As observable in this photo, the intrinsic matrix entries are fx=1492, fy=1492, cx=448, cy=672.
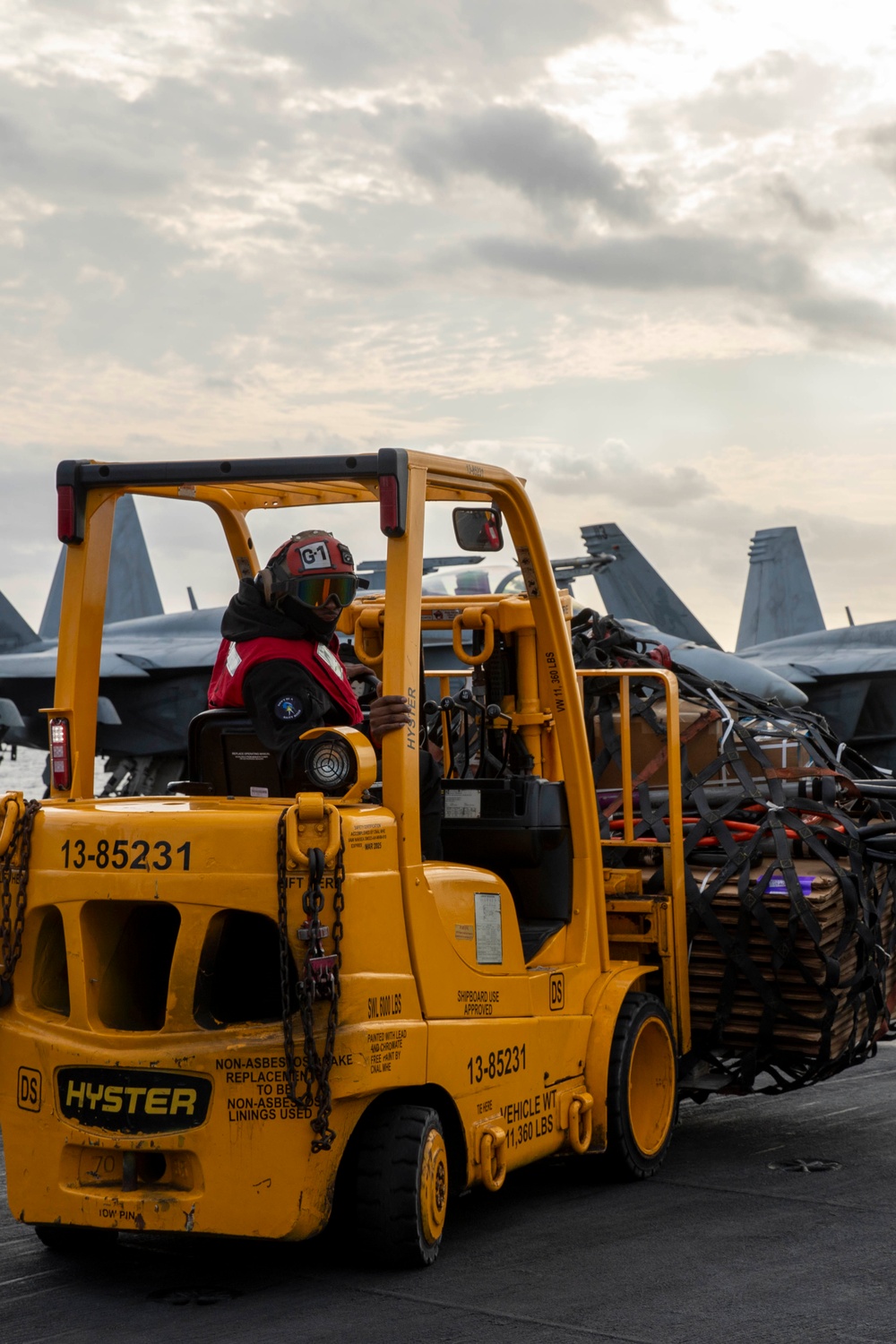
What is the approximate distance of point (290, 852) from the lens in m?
4.30

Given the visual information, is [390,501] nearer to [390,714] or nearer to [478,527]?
[390,714]

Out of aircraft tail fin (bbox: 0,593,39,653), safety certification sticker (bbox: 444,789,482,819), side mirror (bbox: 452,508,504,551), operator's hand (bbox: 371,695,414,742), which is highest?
aircraft tail fin (bbox: 0,593,39,653)

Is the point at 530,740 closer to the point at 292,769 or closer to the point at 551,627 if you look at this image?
the point at 551,627

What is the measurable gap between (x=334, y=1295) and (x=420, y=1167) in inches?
17.7

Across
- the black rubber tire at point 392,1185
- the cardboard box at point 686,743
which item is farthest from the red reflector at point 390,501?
the cardboard box at point 686,743

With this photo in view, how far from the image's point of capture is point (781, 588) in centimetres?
5119

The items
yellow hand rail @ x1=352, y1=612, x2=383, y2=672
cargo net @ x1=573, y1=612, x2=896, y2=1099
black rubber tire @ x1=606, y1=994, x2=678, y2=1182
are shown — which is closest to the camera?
black rubber tire @ x1=606, y1=994, x2=678, y2=1182

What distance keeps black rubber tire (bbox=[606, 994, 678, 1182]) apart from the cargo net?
49 centimetres

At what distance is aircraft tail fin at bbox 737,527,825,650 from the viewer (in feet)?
167

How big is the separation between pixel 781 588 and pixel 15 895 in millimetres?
48367

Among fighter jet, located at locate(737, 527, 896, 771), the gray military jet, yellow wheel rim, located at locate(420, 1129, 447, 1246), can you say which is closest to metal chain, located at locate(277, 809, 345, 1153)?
yellow wheel rim, located at locate(420, 1129, 447, 1246)

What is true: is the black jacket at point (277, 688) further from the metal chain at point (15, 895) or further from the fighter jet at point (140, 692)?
the fighter jet at point (140, 692)

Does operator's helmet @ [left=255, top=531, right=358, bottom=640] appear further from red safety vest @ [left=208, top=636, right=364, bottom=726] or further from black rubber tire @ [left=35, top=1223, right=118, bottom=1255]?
black rubber tire @ [left=35, top=1223, right=118, bottom=1255]

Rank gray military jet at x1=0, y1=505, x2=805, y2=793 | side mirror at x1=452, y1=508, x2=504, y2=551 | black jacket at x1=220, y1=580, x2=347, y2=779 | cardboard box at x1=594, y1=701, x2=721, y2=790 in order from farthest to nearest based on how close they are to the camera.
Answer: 1. gray military jet at x1=0, y1=505, x2=805, y2=793
2. cardboard box at x1=594, y1=701, x2=721, y2=790
3. side mirror at x1=452, y1=508, x2=504, y2=551
4. black jacket at x1=220, y1=580, x2=347, y2=779
